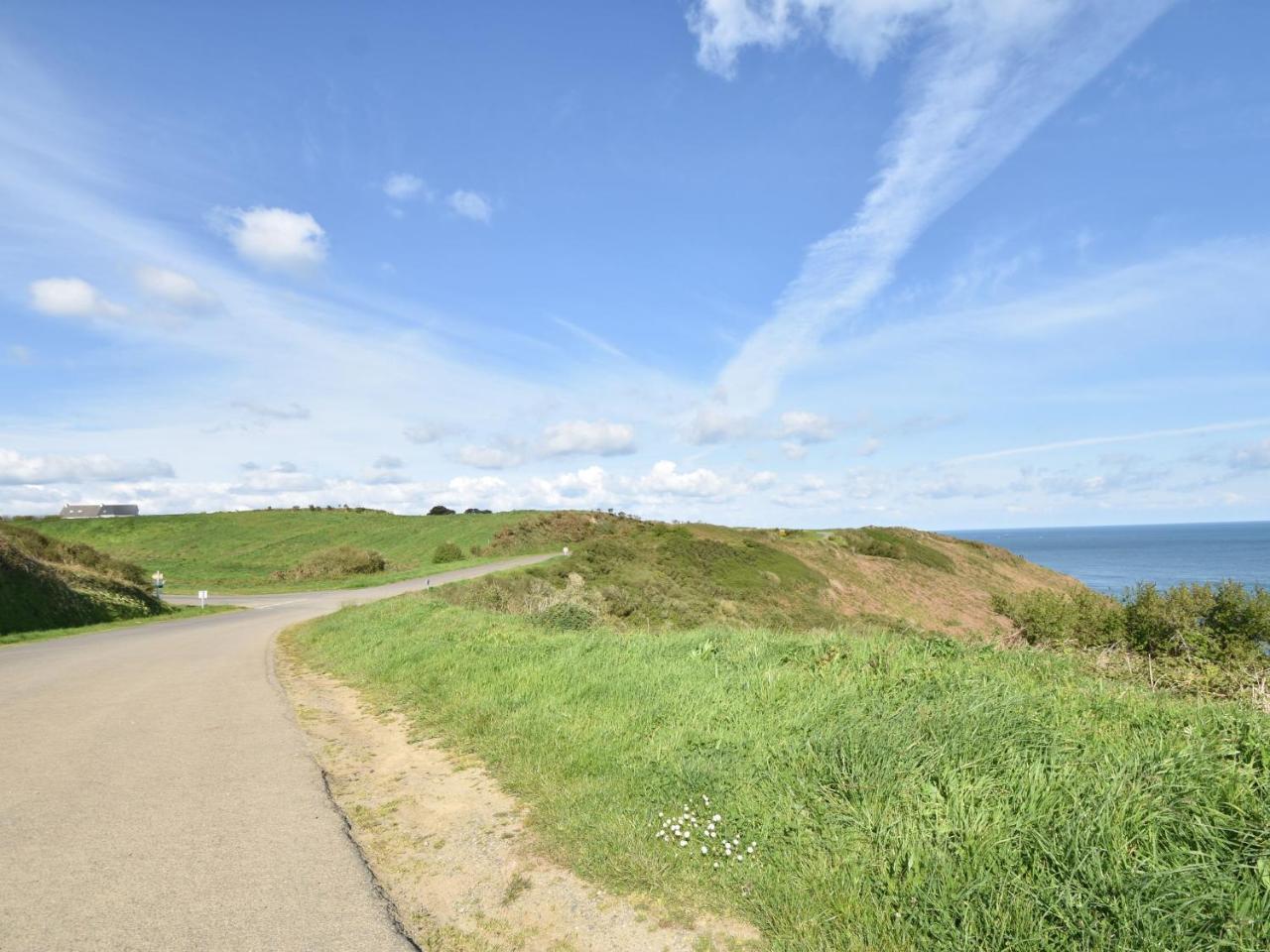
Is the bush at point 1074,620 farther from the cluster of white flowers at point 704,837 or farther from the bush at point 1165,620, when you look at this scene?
the cluster of white flowers at point 704,837

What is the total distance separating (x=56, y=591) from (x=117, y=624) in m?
2.60

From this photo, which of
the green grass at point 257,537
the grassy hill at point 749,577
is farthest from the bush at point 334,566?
the grassy hill at point 749,577

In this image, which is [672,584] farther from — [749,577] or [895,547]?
[895,547]

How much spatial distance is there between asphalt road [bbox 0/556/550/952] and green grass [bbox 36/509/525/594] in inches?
1399

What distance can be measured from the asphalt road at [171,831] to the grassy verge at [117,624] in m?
10.9

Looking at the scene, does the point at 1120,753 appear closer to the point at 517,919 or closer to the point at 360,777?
the point at 517,919

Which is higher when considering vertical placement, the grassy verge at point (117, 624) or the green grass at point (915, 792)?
the green grass at point (915, 792)

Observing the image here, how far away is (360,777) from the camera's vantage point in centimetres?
719

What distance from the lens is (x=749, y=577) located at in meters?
42.2

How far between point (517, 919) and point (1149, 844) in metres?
4.06

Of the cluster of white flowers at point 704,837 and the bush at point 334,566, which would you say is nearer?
the cluster of white flowers at point 704,837

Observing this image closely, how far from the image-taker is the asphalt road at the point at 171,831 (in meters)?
4.25

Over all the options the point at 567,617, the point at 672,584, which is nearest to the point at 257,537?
the point at 672,584

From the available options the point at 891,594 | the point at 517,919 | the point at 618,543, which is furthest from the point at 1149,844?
the point at 891,594
